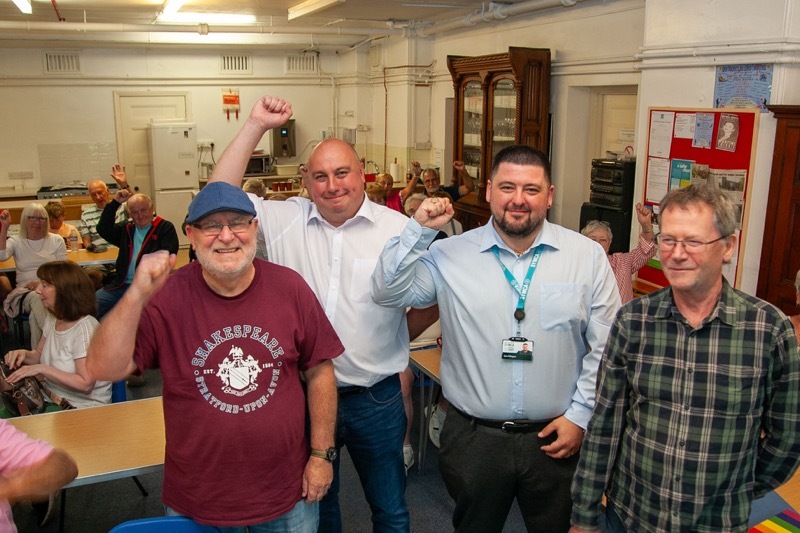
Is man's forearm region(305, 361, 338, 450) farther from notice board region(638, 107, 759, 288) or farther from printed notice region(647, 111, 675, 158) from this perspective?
printed notice region(647, 111, 675, 158)

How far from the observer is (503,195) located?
2246 mm

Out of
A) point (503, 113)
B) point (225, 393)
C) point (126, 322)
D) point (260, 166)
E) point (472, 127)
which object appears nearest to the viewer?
point (126, 322)

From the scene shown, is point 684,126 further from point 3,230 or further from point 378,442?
point 3,230

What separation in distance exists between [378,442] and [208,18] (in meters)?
8.19

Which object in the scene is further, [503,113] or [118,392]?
[503,113]

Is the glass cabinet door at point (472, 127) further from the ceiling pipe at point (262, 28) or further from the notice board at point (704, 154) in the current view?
the notice board at point (704, 154)

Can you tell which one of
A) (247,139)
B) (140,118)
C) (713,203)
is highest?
(140,118)

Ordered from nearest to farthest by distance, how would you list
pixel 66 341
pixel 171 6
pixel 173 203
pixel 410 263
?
pixel 410 263
pixel 66 341
pixel 171 6
pixel 173 203

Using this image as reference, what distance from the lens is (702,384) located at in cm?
179

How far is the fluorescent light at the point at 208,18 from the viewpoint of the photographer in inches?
357

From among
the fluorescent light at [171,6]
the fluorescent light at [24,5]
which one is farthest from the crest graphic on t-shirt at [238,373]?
the fluorescent light at [24,5]

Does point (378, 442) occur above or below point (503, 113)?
below

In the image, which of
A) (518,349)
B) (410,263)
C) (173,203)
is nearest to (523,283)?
(518,349)

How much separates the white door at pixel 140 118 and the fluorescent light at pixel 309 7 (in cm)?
373
